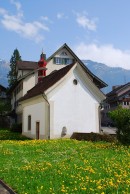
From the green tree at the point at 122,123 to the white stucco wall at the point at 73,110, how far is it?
375 inches

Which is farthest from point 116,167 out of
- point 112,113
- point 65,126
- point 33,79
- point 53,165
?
point 33,79

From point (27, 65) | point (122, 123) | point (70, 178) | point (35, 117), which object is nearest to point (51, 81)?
point (35, 117)

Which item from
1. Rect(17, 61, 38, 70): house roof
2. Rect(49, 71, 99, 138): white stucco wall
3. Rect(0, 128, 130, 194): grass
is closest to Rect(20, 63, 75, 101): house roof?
Rect(49, 71, 99, 138): white stucco wall

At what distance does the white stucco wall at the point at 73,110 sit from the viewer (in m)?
31.7

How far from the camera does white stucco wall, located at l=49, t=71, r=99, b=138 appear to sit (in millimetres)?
31688

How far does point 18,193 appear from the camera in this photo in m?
9.26

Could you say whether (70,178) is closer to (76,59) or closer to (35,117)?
(35,117)

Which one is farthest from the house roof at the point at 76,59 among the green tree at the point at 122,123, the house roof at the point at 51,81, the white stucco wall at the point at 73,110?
the green tree at the point at 122,123

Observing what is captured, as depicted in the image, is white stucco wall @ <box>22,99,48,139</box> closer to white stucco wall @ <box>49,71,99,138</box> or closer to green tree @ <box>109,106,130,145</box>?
white stucco wall @ <box>49,71,99,138</box>

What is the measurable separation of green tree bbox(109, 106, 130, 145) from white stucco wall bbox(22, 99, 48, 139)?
10.4 meters

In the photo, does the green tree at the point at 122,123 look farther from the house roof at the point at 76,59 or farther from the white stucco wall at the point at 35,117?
the house roof at the point at 76,59

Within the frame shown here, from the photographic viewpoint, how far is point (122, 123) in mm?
22422

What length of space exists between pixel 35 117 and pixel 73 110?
4.84 meters

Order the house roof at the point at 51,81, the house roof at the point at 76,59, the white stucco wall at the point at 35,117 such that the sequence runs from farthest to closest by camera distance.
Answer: the house roof at the point at 76,59 < the house roof at the point at 51,81 < the white stucco wall at the point at 35,117
